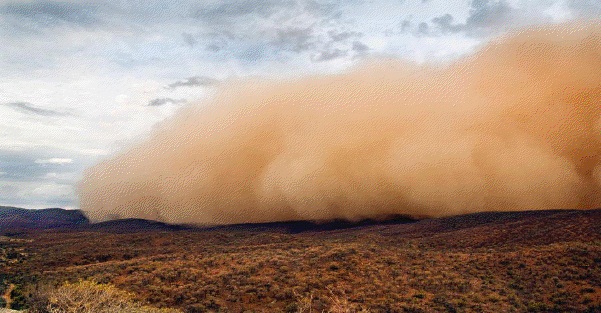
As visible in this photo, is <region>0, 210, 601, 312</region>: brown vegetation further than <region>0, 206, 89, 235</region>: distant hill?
No

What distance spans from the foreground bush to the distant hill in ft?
280

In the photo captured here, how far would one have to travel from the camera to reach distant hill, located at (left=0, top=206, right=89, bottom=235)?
4102 inches

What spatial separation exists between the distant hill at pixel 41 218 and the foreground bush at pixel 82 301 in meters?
85.4

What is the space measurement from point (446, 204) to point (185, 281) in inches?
1813

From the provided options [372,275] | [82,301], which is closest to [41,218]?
[82,301]

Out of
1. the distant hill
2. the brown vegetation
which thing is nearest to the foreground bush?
the brown vegetation

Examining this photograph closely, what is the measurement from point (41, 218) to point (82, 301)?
4416 inches

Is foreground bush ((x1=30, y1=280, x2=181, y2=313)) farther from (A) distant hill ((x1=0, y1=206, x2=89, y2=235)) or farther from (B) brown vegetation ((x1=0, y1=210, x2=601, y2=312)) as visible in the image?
(A) distant hill ((x1=0, y1=206, x2=89, y2=235))

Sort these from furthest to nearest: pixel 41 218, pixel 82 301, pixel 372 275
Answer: pixel 41 218
pixel 372 275
pixel 82 301

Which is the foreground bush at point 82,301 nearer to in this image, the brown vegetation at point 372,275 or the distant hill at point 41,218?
the brown vegetation at point 372,275

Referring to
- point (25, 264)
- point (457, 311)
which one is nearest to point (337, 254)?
point (457, 311)

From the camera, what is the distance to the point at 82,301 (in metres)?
21.2

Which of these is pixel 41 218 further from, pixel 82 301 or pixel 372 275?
pixel 372 275

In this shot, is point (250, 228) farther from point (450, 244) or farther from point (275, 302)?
point (275, 302)
